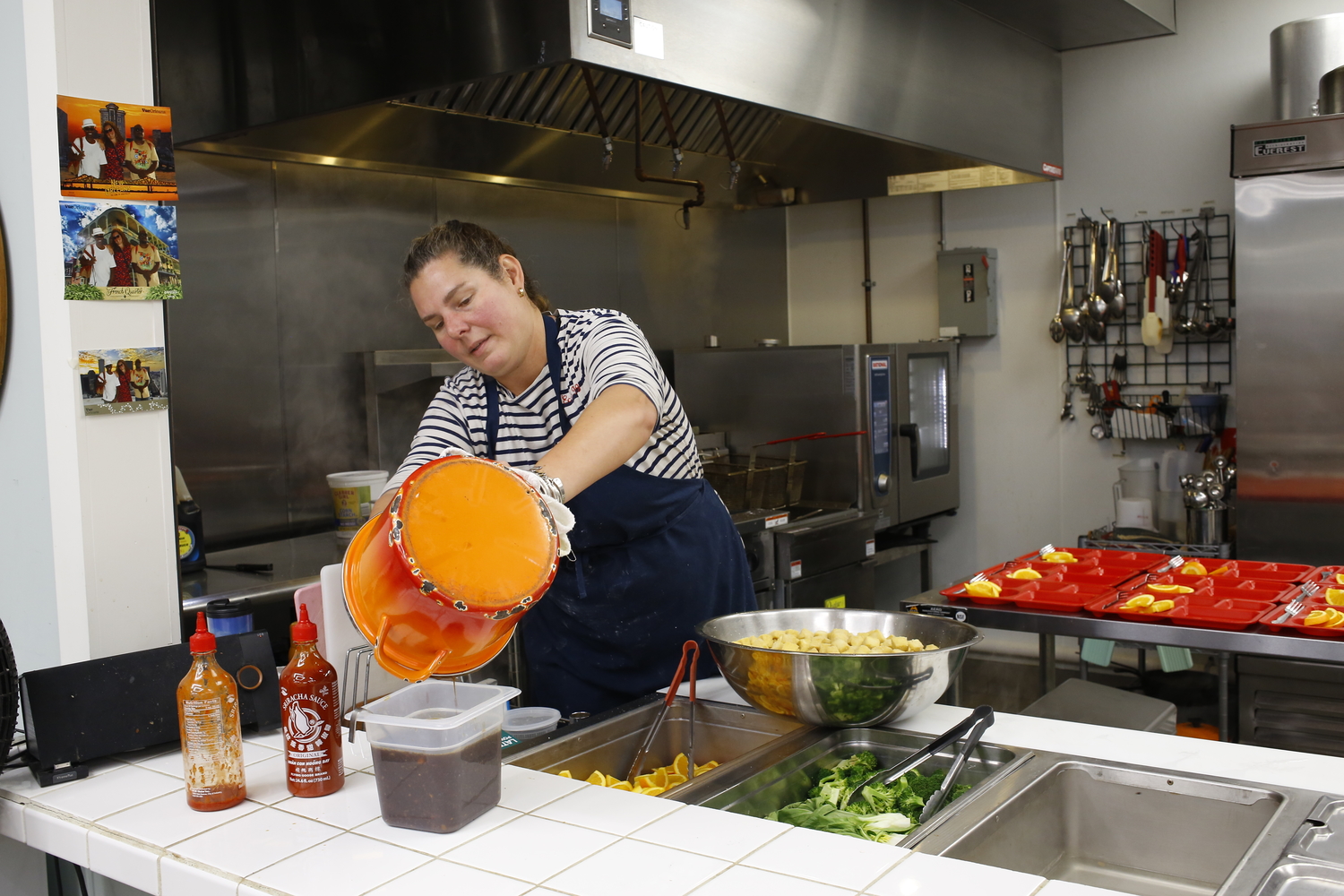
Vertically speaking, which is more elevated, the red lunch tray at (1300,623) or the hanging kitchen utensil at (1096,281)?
the hanging kitchen utensil at (1096,281)

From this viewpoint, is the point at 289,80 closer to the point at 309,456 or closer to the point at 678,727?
the point at 309,456

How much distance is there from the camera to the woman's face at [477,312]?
6.51 feet

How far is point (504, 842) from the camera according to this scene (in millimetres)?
1341

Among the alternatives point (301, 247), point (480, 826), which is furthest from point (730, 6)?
point (480, 826)

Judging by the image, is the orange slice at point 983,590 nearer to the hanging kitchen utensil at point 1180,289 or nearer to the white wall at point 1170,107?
the hanging kitchen utensil at point 1180,289

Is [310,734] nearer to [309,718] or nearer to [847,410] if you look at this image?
[309,718]

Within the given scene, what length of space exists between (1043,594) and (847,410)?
5.21 feet

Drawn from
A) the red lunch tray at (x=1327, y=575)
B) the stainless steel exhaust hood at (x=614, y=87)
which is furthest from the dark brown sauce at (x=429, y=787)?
the red lunch tray at (x=1327, y=575)

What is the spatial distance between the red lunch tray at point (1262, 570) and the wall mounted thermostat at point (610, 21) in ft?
6.76

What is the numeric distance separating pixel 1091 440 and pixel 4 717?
4.21 metres

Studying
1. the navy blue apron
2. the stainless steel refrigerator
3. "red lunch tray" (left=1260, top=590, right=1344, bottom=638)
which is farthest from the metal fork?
the navy blue apron

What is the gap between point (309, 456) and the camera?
354 centimetres

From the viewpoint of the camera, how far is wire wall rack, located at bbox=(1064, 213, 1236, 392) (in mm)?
4426

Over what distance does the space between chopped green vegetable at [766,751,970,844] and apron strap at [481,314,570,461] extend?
2.97ft
